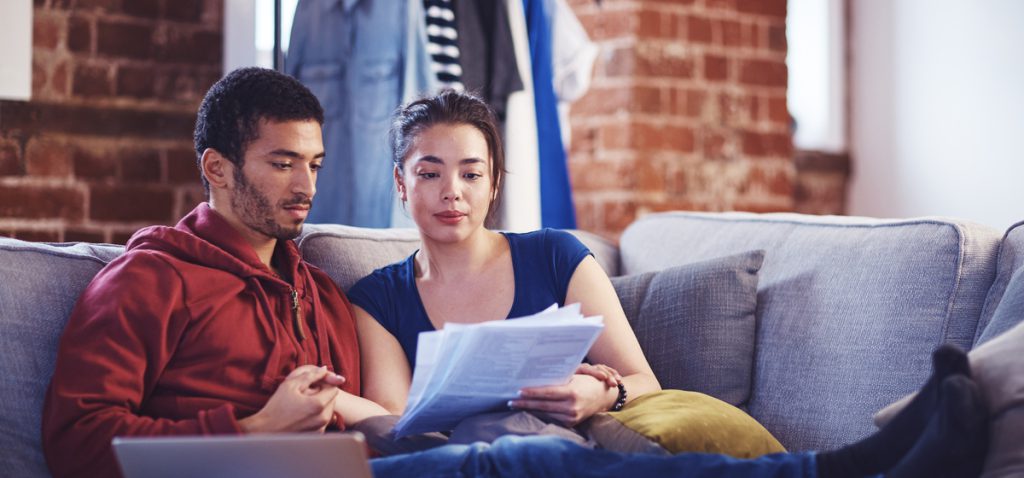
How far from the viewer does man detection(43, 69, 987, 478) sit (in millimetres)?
1430

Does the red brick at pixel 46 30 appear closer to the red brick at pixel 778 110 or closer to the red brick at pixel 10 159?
the red brick at pixel 10 159

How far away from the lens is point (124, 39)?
2.81 metres

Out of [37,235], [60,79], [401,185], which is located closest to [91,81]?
[60,79]

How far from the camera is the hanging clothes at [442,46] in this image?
277cm

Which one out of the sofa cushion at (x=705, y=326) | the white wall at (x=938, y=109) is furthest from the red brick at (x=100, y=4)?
the white wall at (x=938, y=109)

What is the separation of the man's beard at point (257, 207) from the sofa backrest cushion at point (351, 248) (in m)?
0.35

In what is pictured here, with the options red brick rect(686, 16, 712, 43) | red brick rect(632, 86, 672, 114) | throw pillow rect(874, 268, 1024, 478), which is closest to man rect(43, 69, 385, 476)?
throw pillow rect(874, 268, 1024, 478)

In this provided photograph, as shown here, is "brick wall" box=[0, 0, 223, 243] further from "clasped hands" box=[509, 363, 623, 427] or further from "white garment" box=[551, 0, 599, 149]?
"clasped hands" box=[509, 363, 623, 427]

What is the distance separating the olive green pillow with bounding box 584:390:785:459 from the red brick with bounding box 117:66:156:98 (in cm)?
162

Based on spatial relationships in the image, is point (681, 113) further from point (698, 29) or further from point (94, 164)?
point (94, 164)

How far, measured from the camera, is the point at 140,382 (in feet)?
5.28

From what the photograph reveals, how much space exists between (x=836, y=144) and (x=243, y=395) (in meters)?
3.04

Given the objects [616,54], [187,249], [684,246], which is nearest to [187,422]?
[187,249]

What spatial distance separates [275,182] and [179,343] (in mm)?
286
